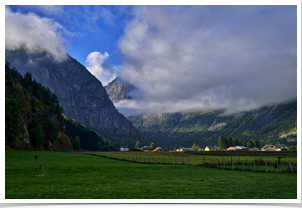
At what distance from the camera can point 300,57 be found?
10.6 metres

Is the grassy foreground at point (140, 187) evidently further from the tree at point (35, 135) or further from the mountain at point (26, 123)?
the tree at point (35, 135)

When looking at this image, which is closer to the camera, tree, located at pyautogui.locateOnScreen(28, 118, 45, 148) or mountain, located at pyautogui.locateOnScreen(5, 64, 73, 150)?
mountain, located at pyautogui.locateOnScreen(5, 64, 73, 150)

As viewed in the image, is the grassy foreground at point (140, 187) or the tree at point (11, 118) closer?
the grassy foreground at point (140, 187)

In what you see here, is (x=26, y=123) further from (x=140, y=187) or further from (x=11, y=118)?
(x=140, y=187)

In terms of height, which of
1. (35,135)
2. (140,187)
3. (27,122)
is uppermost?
(27,122)

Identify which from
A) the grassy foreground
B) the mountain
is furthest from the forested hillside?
the grassy foreground

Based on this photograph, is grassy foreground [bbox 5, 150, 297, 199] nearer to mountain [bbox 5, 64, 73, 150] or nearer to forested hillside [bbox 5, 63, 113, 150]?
mountain [bbox 5, 64, 73, 150]

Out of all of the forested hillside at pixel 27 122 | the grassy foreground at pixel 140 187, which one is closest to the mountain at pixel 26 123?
the forested hillside at pixel 27 122

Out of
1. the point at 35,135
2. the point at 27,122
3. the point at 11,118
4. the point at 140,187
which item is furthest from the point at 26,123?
the point at 140,187

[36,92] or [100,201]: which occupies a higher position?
[36,92]
